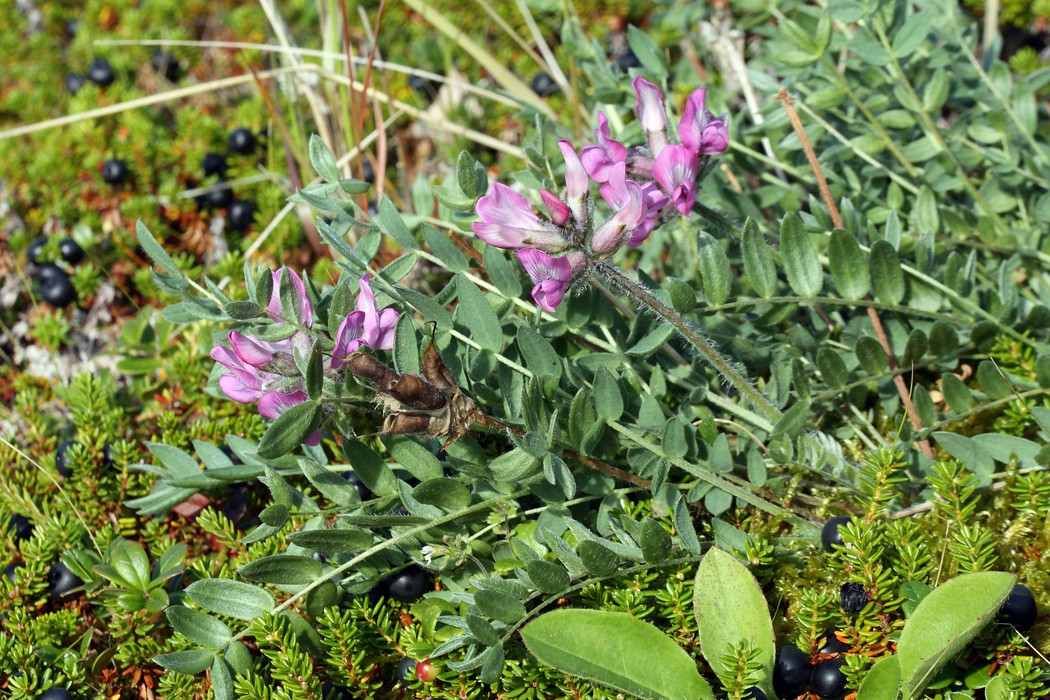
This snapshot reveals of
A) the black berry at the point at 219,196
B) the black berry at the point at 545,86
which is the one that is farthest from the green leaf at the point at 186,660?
the black berry at the point at 545,86

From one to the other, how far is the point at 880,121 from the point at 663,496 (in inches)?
51.4

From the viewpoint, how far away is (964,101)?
120 inches

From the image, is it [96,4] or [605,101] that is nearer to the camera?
[605,101]

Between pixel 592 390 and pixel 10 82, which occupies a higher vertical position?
pixel 10 82

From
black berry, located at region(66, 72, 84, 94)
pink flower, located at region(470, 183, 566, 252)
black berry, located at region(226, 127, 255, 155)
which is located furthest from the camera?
black berry, located at region(66, 72, 84, 94)

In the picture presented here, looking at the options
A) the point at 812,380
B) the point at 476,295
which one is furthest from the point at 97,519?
the point at 812,380

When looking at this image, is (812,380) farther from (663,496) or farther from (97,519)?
(97,519)

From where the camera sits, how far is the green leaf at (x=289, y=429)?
63.1 inches

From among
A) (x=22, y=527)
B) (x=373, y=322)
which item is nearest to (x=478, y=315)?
(x=373, y=322)

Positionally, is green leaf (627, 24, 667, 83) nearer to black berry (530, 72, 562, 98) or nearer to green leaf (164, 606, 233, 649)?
black berry (530, 72, 562, 98)

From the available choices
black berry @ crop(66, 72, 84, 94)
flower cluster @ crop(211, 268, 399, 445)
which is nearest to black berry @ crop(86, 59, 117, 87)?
black berry @ crop(66, 72, 84, 94)

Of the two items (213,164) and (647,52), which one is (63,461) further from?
(647,52)

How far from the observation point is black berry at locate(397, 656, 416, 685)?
197 centimetres

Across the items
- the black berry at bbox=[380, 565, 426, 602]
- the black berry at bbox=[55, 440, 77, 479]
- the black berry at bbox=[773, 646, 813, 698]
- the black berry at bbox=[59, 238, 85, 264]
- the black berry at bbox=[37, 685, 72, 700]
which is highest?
the black berry at bbox=[59, 238, 85, 264]
